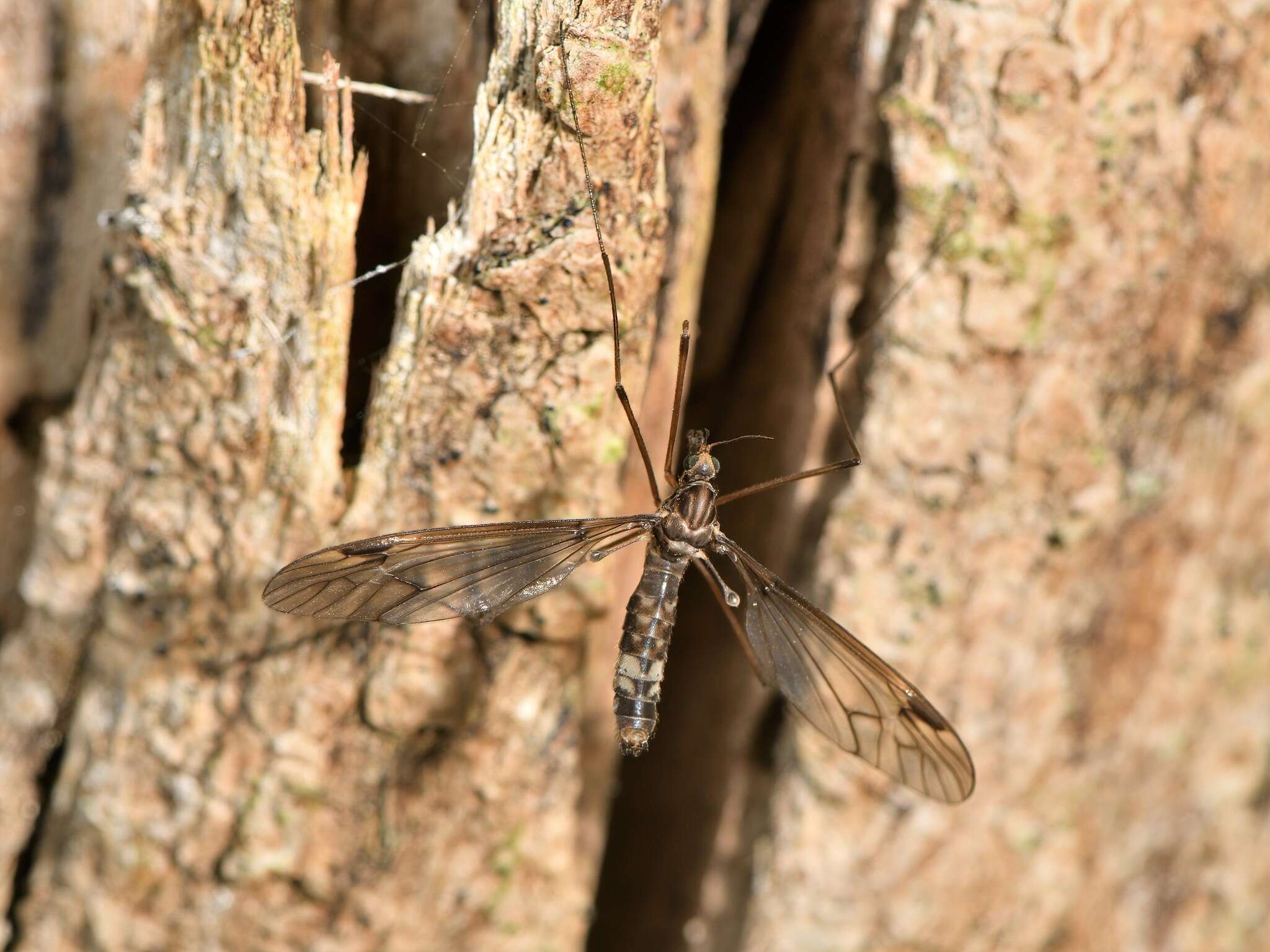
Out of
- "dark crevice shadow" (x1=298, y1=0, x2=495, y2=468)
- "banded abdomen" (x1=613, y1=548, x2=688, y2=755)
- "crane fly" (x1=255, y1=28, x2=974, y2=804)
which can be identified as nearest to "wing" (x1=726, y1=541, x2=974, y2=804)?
"crane fly" (x1=255, y1=28, x2=974, y2=804)

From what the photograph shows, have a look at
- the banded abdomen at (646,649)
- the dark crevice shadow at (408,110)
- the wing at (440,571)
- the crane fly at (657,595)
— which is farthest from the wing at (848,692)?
the dark crevice shadow at (408,110)

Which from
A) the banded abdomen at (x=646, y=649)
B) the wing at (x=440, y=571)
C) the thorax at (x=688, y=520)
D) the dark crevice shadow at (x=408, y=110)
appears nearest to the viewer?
the dark crevice shadow at (x=408, y=110)

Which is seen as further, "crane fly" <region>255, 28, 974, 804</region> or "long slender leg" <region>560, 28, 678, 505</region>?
"crane fly" <region>255, 28, 974, 804</region>

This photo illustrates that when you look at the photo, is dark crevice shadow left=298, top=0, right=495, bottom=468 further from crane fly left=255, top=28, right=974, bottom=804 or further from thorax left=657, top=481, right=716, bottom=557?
thorax left=657, top=481, right=716, bottom=557

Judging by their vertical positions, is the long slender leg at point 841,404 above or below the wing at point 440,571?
above

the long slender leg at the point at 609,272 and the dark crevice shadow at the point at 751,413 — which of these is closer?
the long slender leg at the point at 609,272

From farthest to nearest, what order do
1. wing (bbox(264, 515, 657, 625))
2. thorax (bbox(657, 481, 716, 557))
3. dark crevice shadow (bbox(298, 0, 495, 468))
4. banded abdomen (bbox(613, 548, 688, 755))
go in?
thorax (bbox(657, 481, 716, 557)), banded abdomen (bbox(613, 548, 688, 755)), wing (bbox(264, 515, 657, 625)), dark crevice shadow (bbox(298, 0, 495, 468))

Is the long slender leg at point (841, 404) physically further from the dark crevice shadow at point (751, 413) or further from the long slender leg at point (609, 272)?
the long slender leg at point (609, 272)

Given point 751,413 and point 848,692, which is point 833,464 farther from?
point 848,692
